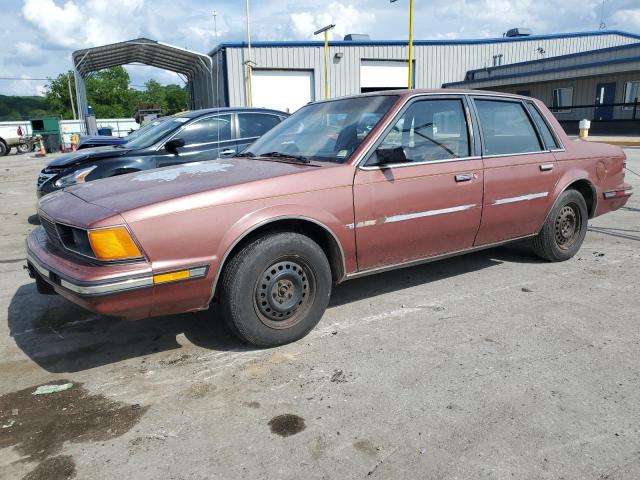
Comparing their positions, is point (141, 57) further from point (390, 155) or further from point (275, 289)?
point (275, 289)

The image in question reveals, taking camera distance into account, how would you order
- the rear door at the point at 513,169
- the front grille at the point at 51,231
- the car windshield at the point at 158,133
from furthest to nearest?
the car windshield at the point at 158,133, the rear door at the point at 513,169, the front grille at the point at 51,231

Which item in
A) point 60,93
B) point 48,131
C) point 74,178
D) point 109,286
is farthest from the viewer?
point 60,93

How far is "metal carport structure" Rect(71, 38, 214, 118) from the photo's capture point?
73.3 ft

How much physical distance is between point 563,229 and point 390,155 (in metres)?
2.51

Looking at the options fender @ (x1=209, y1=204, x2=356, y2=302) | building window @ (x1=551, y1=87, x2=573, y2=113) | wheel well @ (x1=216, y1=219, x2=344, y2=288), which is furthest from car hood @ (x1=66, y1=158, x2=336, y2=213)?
building window @ (x1=551, y1=87, x2=573, y2=113)

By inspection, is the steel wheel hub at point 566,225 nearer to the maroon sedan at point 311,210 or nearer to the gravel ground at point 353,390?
the maroon sedan at point 311,210

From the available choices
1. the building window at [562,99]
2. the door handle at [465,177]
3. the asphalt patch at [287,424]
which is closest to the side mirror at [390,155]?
the door handle at [465,177]

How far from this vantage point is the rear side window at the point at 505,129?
14.7ft

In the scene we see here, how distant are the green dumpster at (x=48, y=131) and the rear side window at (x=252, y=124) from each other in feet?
89.1

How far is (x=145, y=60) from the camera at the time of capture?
2745 cm

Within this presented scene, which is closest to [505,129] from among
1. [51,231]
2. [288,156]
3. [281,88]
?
[288,156]

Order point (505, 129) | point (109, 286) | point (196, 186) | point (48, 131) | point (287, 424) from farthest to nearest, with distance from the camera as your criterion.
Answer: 1. point (48, 131)
2. point (505, 129)
3. point (196, 186)
4. point (109, 286)
5. point (287, 424)

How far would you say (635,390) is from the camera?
2824 mm

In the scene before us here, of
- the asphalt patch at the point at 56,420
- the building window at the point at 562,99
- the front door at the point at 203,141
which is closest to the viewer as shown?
the asphalt patch at the point at 56,420
